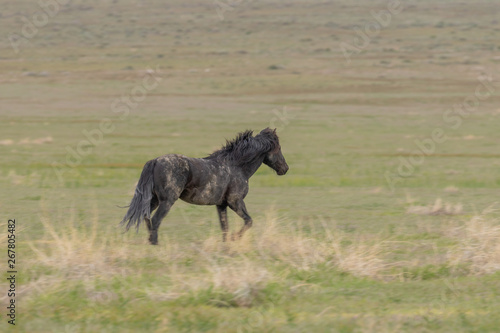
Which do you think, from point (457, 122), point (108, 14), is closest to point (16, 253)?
point (457, 122)

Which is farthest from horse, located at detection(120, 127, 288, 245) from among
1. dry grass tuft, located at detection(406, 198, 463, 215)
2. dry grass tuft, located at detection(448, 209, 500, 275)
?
dry grass tuft, located at detection(406, 198, 463, 215)

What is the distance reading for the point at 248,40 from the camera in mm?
72312

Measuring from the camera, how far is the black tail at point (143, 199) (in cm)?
948

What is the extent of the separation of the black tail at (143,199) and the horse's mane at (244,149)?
3.28ft

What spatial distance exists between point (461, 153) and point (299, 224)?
13.2 meters

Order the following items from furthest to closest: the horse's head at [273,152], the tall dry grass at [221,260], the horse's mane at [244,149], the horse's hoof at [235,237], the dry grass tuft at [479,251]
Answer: the horse's head at [273,152], the horse's mane at [244,149], the horse's hoof at [235,237], the dry grass tuft at [479,251], the tall dry grass at [221,260]

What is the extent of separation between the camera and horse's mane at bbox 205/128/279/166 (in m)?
10.3

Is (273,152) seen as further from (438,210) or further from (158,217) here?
(438,210)

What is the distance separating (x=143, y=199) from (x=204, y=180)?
0.79 m

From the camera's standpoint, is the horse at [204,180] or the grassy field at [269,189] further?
the horse at [204,180]

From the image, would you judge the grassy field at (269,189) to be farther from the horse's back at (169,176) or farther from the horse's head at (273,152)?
the horse's head at (273,152)

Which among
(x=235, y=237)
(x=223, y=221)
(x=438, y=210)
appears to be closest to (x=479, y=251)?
(x=235, y=237)

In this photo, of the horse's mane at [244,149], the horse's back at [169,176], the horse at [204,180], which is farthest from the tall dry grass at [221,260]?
the horse's mane at [244,149]

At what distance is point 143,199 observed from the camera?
374 inches
